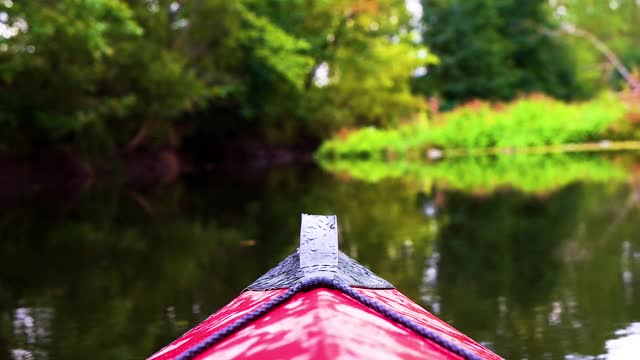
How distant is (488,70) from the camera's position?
3862 cm

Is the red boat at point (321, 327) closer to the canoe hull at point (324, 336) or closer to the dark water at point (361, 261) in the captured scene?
the canoe hull at point (324, 336)

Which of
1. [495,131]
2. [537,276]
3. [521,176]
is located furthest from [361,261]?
[495,131]

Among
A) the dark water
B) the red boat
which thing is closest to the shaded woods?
the dark water

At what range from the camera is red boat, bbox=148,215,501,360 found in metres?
1.58

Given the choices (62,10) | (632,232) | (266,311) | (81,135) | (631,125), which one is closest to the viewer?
(266,311)

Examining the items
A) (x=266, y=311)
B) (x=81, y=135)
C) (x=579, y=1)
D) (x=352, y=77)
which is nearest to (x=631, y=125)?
(x=352, y=77)

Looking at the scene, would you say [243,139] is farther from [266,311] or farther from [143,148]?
[266,311]

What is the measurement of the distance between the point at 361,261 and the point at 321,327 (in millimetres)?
4704

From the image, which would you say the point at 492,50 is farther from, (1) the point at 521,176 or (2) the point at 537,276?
(2) the point at 537,276

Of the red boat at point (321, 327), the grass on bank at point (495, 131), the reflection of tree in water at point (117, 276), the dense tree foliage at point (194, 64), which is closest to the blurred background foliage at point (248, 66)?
the dense tree foliage at point (194, 64)

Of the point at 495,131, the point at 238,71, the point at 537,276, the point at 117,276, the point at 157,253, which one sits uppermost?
the point at 238,71

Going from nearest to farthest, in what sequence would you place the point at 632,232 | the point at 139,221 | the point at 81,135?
the point at 632,232, the point at 139,221, the point at 81,135

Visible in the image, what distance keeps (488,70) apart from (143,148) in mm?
19274

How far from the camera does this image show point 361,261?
629cm
